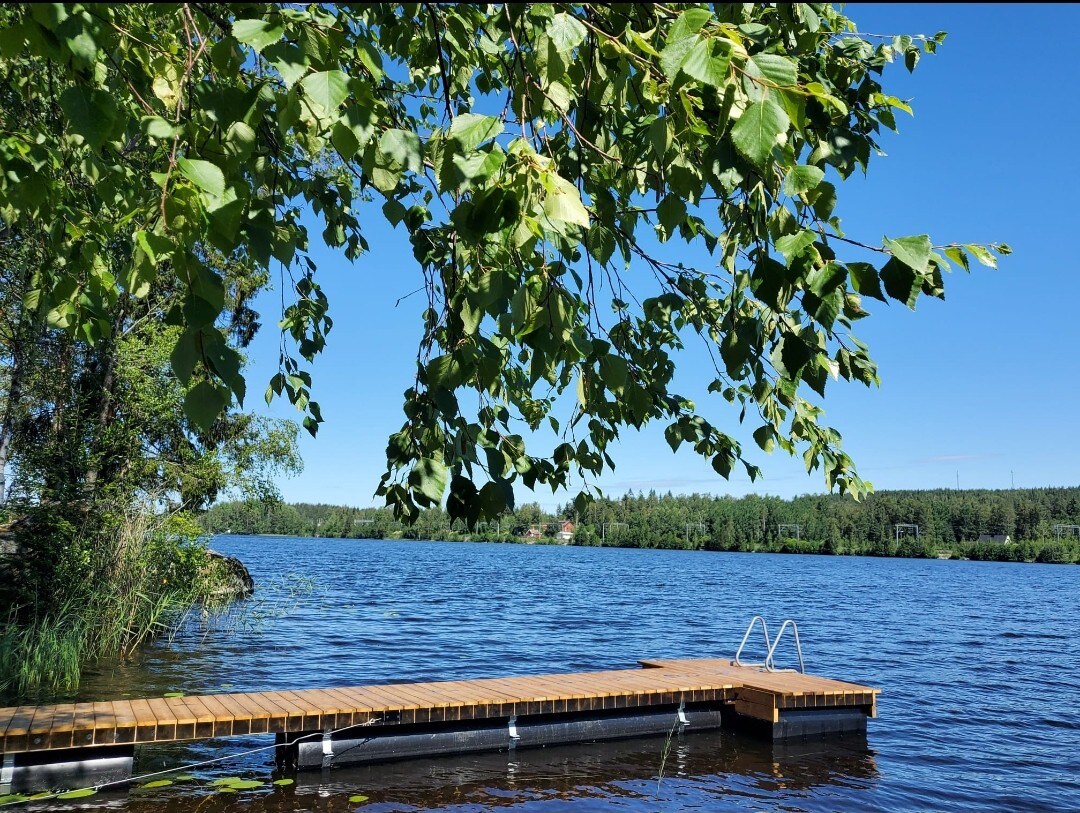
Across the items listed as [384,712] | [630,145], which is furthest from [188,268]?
[384,712]

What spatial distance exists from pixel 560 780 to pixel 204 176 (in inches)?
349

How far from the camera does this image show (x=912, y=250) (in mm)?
1805

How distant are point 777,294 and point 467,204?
2.66 ft

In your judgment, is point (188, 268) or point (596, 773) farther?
point (596, 773)

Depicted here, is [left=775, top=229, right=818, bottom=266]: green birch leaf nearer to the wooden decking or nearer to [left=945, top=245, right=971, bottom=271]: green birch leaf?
[left=945, top=245, right=971, bottom=271]: green birch leaf

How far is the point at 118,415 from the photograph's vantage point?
1852cm

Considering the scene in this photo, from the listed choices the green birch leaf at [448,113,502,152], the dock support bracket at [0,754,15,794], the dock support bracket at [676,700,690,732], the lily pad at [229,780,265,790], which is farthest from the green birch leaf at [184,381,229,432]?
the dock support bracket at [676,700,690,732]

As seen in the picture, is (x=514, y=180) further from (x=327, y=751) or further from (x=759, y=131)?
(x=327, y=751)

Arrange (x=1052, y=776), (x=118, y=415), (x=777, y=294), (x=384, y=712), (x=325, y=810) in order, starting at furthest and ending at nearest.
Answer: (x=118, y=415), (x=1052, y=776), (x=384, y=712), (x=325, y=810), (x=777, y=294)

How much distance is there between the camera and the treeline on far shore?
123m

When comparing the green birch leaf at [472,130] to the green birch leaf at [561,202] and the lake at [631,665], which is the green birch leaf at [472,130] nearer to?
the green birch leaf at [561,202]

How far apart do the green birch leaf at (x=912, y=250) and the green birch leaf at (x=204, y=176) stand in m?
1.52

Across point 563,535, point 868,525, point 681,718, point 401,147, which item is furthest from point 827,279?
point 563,535

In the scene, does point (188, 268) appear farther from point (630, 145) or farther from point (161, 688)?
point (161, 688)
